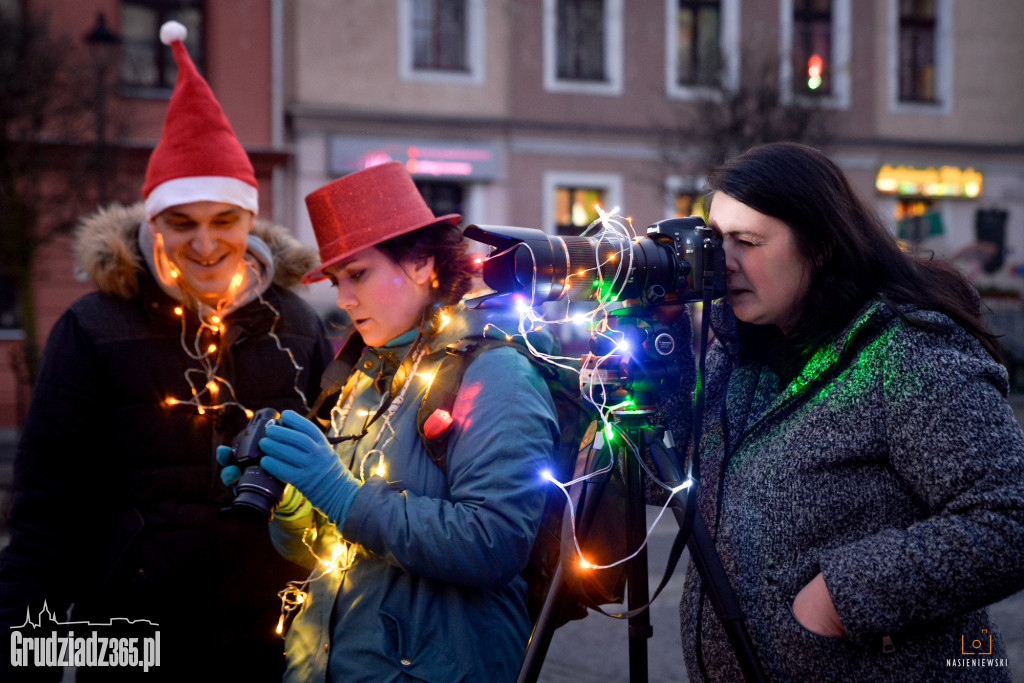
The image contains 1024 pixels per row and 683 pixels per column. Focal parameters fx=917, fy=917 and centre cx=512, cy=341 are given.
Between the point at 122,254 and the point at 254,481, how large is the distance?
40.4 inches

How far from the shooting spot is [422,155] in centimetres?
1468

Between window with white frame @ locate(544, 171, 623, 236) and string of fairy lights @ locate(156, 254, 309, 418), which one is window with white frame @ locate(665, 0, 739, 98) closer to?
window with white frame @ locate(544, 171, 623, 236)

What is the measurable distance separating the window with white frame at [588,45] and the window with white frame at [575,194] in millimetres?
1472

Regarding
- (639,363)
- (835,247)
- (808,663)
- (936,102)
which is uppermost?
(936,102)

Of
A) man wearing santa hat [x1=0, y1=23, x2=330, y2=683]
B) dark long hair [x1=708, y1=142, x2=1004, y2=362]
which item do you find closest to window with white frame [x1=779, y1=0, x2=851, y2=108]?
man wearing santa hat [x1=0, y1=23, x2=330, y2=683]

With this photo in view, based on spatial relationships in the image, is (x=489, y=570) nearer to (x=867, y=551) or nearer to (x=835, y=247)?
(x=867, y=551)

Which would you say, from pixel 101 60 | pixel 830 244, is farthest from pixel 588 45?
pixel 830 244

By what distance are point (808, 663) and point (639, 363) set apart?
2.04ft

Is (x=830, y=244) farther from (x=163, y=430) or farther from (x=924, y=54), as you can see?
(x=924, y=54)

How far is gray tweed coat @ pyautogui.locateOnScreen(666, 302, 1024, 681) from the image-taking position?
59.9 inches

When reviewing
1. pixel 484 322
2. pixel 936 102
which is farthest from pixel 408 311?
pixel 936 102

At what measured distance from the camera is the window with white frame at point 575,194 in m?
15.4

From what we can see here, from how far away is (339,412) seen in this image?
2.19 m

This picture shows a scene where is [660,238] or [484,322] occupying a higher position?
[660,238]
